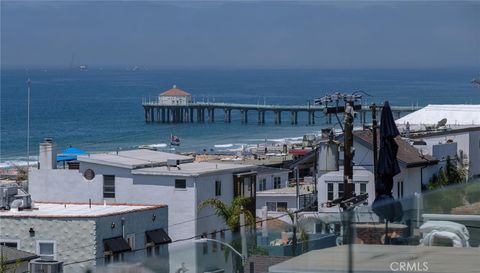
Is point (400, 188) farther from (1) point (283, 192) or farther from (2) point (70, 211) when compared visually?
(2) point (70, 211)

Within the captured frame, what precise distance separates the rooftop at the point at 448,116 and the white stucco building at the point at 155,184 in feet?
89.9

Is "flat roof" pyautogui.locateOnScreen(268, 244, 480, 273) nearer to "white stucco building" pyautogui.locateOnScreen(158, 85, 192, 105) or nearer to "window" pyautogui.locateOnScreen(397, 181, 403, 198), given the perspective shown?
"window" pyautogui.locateOnScreen(397, 181, 403, 198)

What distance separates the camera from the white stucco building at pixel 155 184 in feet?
95.1

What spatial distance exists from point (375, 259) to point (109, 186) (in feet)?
83.3

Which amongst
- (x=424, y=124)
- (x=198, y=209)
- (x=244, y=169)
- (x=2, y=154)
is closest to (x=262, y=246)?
(x=198, y=209)

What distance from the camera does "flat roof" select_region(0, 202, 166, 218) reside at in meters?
22.0

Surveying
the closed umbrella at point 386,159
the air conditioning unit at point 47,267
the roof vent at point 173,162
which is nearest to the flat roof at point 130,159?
the roof vent at point 173,162

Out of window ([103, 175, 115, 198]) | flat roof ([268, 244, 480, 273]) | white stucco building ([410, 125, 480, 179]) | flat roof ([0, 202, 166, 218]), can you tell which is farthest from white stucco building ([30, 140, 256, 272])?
flat roof ([268, 244, 480, 273])

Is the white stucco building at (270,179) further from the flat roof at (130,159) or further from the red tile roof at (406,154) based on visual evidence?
the red tile roof at (406,154)

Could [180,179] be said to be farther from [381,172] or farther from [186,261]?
[186,261]

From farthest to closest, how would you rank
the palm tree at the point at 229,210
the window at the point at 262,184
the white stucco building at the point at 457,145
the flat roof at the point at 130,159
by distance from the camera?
the window at the point at 262,184 → the white stucco building at the point at 457,145 → the flat roof at the point at 130,159 → the palm tree at the point at 229,210

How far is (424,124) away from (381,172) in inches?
1593

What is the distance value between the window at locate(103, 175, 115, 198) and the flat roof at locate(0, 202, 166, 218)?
250 inches

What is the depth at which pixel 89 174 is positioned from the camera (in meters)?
31.5
